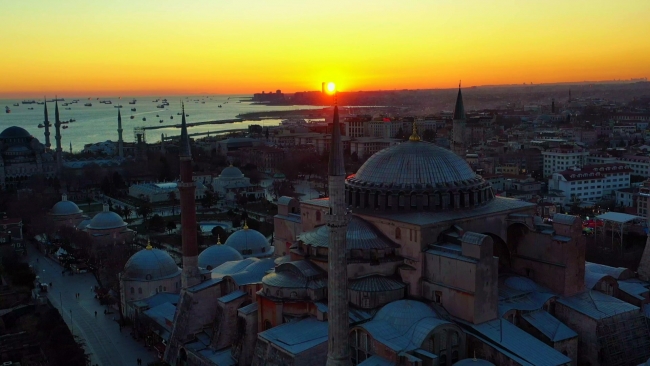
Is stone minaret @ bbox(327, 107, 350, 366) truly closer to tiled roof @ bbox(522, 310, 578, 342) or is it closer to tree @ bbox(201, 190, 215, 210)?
tiled roof @ bbox(522, 310, 578, 342)

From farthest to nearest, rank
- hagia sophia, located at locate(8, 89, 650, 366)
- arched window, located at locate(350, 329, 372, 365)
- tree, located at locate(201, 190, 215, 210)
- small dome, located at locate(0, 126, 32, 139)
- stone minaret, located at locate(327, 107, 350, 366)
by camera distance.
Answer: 1. small dome, located at locate(0, 126, 32, 139)
2. tree, located at locate(201, 190, 215, 210)
3. arched window, located at locate(350, 329, 372, 365)
4. hagia sophia, located at locate(8, 89, 650, 366)
5. stone minaret, located at locate(327, 107, 350, 366)

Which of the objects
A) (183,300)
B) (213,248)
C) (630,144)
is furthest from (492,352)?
(630,144)

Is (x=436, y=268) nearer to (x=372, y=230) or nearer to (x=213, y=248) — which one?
(x=372, y=230)

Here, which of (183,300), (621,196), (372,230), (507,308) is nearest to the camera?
(507,308)

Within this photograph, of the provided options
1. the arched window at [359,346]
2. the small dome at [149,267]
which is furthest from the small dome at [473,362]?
the small dome at [149,267]

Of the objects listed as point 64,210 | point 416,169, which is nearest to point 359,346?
point 416,169

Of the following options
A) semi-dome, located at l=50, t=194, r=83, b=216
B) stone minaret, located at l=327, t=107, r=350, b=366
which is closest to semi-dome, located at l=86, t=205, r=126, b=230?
semi-dome, located at l=50, t=194, r=83, b=216

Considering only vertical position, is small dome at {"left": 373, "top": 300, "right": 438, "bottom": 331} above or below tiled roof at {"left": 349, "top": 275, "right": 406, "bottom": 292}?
below
